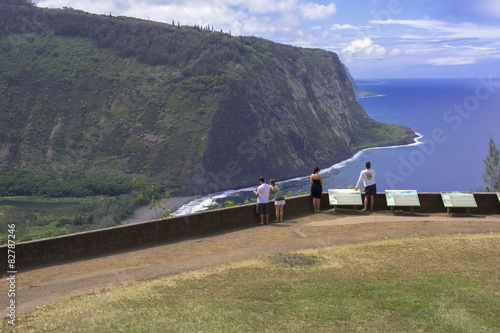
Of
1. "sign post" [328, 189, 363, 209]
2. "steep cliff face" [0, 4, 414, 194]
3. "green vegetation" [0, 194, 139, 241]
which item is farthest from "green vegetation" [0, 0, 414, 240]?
"sign post" [328, 189, 363, 209]

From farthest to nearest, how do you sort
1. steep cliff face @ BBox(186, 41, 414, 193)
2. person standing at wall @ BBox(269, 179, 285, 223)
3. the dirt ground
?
steep cliff face @ BBox(186, 41, 414, 193), person standing at wall @ BBox(269, 179, 285, 223), the dirt ground

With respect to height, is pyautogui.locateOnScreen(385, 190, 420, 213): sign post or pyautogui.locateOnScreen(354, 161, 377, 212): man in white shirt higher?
pyautogui.locateOnScreen(354, 161, 377, 212): man in white shirt

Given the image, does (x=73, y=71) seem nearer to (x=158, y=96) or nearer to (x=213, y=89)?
(x=158, y=96)

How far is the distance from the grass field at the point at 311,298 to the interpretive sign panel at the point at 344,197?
6413 millimetres

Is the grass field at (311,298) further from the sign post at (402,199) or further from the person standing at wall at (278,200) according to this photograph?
the sign post at (402,199)

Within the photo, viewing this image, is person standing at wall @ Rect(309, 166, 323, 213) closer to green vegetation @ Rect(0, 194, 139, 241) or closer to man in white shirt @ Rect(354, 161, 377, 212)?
man in white shirt @ Rect(354, 161, 377, 212)

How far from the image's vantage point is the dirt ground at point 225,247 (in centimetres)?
1359

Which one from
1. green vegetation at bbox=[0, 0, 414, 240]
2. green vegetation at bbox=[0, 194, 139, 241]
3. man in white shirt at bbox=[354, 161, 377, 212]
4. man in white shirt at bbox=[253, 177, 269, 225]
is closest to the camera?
man in white shirt at bbox=[253, 177, 269, 225]

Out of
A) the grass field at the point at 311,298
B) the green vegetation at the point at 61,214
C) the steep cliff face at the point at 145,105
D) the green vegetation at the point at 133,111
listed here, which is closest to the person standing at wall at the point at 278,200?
the grass field at the point at 311,298

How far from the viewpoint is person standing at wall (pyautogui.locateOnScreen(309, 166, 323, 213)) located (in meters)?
21.6

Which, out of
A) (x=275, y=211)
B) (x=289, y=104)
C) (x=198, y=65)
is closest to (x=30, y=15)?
(x=198, y=65)

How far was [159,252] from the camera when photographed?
661 inches

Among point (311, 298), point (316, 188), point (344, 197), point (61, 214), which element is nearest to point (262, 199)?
point (316, 188)

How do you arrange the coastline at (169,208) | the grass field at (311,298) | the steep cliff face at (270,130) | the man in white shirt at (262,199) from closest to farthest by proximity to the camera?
the grass field at (311,298), the man in white shirt at (262,199), the coastline at (169,208), the steep cliff face at (270,130)
